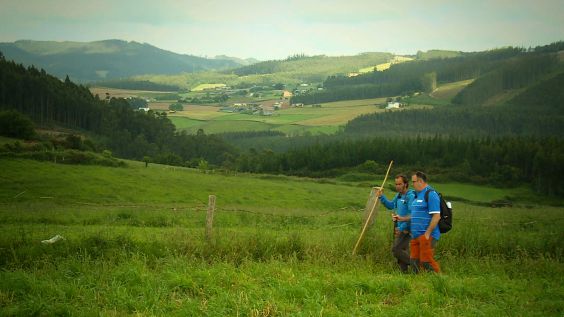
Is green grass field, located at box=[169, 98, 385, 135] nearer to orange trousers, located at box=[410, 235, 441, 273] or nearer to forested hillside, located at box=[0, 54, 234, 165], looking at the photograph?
forested hillside, located at box=[0, 54, 234, 165]

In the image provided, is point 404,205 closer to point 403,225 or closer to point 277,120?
point 403,225

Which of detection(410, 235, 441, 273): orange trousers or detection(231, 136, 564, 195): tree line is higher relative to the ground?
detection(410, 235, 441, 273): orange trousers

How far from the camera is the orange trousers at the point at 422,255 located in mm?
10599

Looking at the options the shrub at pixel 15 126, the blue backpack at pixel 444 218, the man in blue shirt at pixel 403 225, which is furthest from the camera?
the shrub at pixel 15 126

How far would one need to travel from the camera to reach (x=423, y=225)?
10.7 metres

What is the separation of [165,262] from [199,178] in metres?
40.6

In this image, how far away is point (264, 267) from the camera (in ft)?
34.2

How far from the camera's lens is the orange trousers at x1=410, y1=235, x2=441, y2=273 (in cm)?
1060

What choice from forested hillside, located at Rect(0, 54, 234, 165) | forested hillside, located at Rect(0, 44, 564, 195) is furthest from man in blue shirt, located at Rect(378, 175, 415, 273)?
forested hillside, located at Rect(0, 54, 234, 165)

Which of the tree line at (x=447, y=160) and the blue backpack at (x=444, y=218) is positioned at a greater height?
the blue backpack at (x=444, y=218)

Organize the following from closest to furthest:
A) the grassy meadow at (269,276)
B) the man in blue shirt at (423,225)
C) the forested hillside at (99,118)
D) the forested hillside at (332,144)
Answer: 1. the grassy meadow at (269,276)
2. the man in blue shirt at (423,225)
3. the forested hillside at (332,144)
4. the forested hillside at (99,118)

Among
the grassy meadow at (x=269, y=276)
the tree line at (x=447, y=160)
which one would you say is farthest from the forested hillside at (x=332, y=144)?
the grassy meadow at (x=269, y=276)

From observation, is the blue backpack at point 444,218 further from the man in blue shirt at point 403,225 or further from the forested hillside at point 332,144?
the forested hillside at point 332,144

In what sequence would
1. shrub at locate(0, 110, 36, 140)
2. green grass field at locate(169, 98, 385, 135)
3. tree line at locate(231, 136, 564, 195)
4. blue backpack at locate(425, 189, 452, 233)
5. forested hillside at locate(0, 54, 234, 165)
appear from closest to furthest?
blue backpack at locate(425, 189, 452, 233) → shrub at locate(0, 110, 36, 140) → tree line at locate(231, 136, 564, 195) → forested hillside at locate(0, 54, 234, 165) → green grass field at locate(169, 98, 385, 135)
